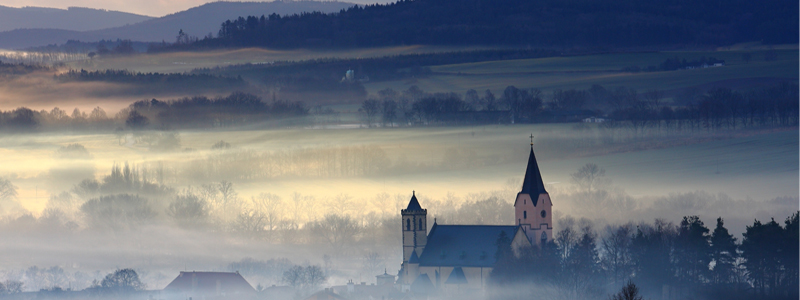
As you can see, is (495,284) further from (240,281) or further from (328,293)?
(240,281)

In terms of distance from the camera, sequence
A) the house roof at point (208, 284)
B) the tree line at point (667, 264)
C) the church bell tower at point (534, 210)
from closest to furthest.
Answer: the tree line at point (667, 264) < the church bell tower at point (534, 210) < the house roof at point (208, 284)

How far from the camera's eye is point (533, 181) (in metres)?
164

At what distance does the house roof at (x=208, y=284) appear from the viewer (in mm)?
180375

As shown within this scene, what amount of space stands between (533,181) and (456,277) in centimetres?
1314

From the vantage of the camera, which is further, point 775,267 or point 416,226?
point 416,226

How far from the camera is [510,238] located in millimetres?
161125

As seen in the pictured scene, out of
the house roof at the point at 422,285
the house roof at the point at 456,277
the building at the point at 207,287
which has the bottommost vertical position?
the building at the point at 207,287

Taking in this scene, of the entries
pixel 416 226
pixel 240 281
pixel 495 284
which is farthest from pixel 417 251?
pixel 240 281

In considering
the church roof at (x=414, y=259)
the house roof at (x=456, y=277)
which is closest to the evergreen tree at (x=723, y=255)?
the house roof at (x=456, y=277)

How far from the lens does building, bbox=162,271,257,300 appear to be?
179 m

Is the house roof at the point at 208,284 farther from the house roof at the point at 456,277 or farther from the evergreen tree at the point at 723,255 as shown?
the evergreen tree at the point at 723,255

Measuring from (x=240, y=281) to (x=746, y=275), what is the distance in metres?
68.4

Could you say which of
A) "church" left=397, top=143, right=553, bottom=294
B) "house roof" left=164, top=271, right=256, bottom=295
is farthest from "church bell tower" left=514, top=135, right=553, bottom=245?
"house roof" left=164, top=271, right=256, bottom=295

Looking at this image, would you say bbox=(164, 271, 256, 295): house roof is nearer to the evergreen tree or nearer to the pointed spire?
the pointed spire
